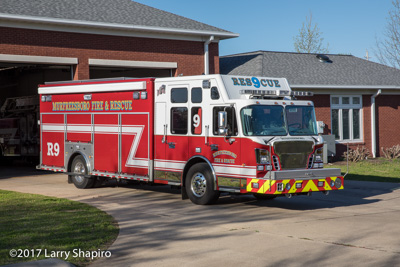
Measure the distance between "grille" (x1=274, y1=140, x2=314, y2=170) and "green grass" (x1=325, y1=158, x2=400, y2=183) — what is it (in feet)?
22.1

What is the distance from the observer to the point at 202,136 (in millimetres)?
13109

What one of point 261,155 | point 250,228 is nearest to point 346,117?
point 261,155

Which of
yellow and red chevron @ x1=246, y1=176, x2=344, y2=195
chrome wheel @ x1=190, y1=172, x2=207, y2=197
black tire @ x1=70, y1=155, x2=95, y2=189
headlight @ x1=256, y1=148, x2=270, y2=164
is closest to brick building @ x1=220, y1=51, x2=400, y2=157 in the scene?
black tire @ x1=70, y1=155, x2=95, y2=189

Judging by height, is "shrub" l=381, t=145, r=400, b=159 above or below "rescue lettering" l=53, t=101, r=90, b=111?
below

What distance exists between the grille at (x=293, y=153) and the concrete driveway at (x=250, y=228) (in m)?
0.98

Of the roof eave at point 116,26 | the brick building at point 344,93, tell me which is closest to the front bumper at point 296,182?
the roof eave at point 116,26

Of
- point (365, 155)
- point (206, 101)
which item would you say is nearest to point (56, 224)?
point (206, 101)

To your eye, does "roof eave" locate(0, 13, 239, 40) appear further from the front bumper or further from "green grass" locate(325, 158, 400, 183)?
the front bumper

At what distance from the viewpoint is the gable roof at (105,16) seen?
1991 centimetres

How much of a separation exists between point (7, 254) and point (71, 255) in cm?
86

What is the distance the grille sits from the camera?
40.2ft

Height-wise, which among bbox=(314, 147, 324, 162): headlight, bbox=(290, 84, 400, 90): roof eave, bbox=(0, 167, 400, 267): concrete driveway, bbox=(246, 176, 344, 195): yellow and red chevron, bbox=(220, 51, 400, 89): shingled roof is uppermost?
bbox=(220, 51, 400, 89): shingled roof

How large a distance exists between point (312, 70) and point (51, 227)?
842 inches

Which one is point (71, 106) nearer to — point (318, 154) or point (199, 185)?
point (199, 185)
